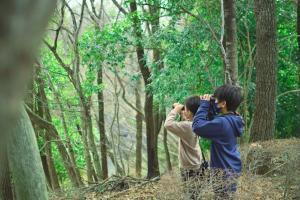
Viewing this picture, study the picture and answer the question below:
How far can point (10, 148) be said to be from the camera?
20.3 ft

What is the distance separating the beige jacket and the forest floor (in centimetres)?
28

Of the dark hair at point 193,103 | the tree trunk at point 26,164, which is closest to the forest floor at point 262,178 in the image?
the dark hair at point 193,103

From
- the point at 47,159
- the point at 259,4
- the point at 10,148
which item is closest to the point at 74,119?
the point at 47,159

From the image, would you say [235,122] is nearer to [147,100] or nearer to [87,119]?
[87,119]

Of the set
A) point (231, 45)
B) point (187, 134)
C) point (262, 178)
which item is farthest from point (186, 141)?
point (231, 45)

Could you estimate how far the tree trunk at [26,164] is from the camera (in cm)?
620

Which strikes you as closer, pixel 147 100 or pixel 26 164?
pixel 26 164

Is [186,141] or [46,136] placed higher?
[186,141]

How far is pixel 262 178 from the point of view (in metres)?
4.89

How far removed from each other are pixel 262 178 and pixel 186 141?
862 mm

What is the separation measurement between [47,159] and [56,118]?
4.00 m

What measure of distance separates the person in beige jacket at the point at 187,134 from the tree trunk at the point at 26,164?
7.42ft

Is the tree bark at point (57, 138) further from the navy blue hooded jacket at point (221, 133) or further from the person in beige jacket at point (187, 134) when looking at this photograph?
the navy blue hooded jacket at point (221, 133)

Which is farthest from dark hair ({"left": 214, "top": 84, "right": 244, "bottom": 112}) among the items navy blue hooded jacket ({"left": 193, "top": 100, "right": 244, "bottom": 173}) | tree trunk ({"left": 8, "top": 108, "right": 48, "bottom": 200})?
tree trunk ({"left": 8, "top": 108, "right": 48, "bottom": 200})
